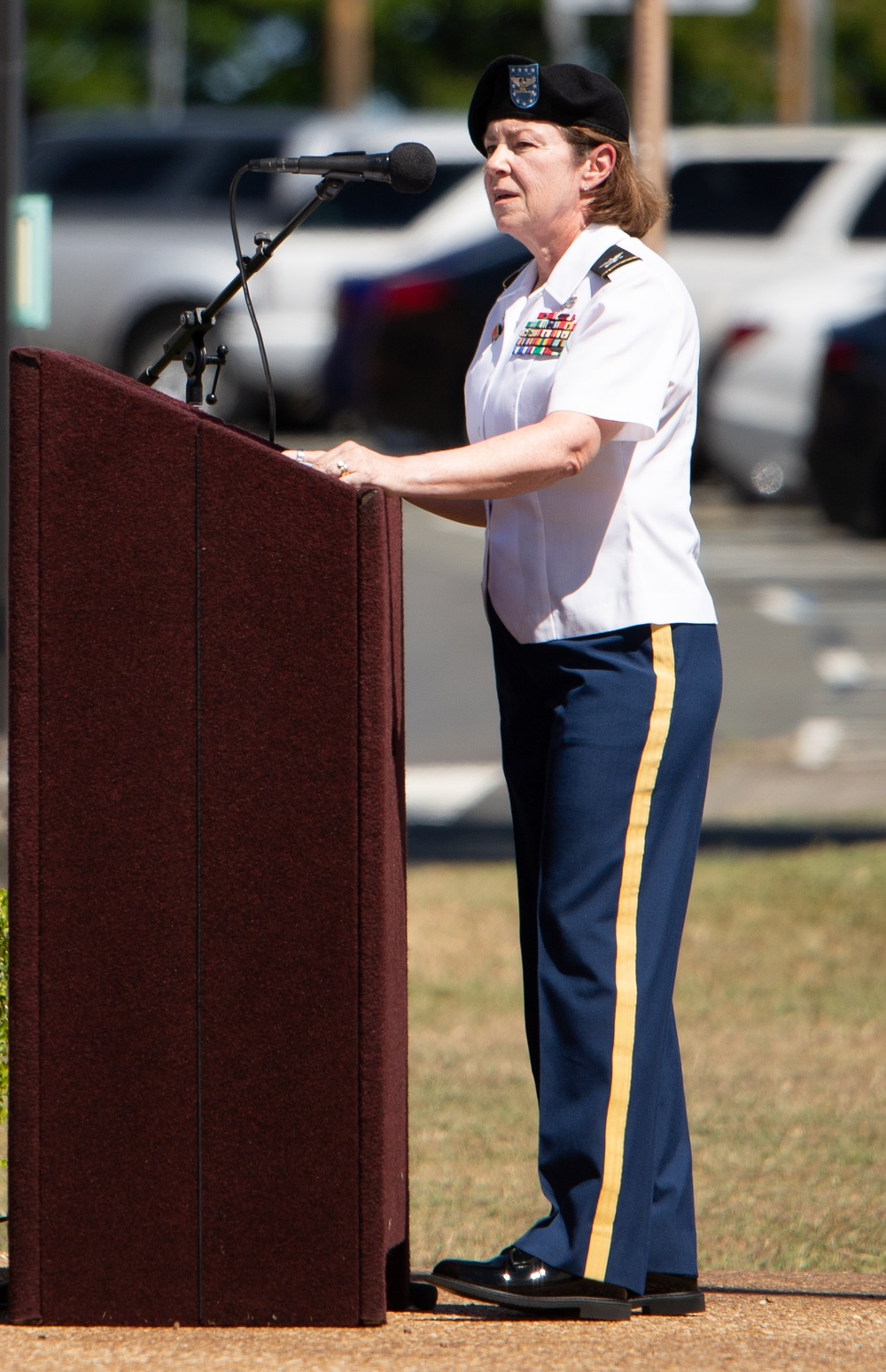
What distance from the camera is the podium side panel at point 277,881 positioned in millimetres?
3176

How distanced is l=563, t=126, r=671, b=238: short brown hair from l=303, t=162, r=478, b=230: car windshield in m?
15.8

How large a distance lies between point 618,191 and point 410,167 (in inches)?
13.1

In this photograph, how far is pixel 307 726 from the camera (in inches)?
126

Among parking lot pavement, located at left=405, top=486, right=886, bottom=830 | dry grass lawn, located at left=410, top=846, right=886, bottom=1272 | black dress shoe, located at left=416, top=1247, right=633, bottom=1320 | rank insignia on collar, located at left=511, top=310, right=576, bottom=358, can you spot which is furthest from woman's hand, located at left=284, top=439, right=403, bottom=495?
parking lot pavement, located at left=405, top=486, right=886, bottom=830

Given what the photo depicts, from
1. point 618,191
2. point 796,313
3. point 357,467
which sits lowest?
point 357,467

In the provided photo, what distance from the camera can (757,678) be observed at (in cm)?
1098

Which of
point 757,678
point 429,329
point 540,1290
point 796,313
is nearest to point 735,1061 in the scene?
point 540,1290

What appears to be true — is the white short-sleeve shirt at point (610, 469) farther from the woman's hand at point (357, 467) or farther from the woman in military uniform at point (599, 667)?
the woman's hand at point (357, 467)

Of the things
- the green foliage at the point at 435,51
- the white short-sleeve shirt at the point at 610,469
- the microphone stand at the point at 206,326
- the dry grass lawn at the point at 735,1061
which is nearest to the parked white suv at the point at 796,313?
the dry grass lawn at the point at 735,1061

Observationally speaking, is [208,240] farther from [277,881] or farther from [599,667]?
[277,881]

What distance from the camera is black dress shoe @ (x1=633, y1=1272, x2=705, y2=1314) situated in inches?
137

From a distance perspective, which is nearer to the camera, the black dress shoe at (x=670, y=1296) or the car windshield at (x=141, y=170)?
the black dress shoe at (x=670, y=1296)

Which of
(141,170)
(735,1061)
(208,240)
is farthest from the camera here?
(141,170)

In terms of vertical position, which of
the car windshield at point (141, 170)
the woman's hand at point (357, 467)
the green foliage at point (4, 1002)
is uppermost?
the car windshield at point (141, 170)
